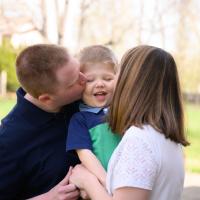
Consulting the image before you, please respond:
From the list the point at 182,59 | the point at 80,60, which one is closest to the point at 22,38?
the point at 182,59

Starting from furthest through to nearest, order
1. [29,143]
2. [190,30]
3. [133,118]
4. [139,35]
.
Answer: [190,30] < [139,35] < [29,143] < [133,118]

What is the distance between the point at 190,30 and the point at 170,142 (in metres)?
23.1

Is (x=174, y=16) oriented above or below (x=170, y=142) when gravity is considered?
below

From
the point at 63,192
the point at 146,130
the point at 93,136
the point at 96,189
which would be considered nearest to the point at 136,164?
the point at 146,130

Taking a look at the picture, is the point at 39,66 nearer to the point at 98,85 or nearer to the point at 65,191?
the point at 98,85

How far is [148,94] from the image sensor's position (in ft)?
6.65

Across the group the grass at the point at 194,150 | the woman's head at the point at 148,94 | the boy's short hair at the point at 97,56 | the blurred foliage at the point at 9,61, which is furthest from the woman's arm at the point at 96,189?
the blurred foliage at the point at 9,61

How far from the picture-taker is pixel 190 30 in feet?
80.2

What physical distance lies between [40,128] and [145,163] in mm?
723

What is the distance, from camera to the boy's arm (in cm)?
219

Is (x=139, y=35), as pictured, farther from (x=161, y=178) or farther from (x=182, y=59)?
(x=161, y=178)

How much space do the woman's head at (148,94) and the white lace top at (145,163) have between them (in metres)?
0.05

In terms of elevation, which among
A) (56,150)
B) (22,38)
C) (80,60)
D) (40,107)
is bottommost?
(22,38)

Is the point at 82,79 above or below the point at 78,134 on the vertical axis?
above
